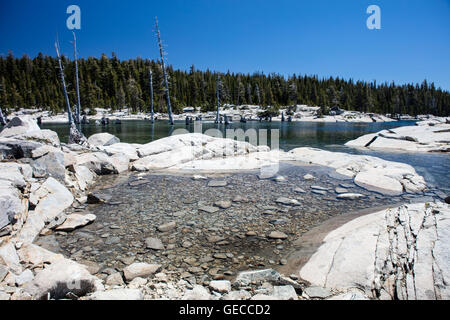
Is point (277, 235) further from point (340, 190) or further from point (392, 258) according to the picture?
point (340, 190)

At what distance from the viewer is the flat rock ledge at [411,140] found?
17.1 metres

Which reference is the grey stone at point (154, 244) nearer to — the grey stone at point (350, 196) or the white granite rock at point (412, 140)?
the grey stone at point (350, 196)

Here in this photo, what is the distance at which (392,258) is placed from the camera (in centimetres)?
311

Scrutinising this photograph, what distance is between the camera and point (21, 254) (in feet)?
11.5

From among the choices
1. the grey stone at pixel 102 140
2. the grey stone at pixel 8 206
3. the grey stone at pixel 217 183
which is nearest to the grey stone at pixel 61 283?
the grey stone at pixel 8 206

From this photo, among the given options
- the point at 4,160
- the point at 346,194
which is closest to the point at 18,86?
the point at 4,160

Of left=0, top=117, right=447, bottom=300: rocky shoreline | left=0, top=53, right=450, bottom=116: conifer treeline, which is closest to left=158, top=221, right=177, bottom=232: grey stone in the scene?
left=0, top=117, right=447, bottom=300: rocky shoreline

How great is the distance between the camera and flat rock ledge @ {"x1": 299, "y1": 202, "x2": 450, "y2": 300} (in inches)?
104

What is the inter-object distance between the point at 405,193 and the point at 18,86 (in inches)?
5283

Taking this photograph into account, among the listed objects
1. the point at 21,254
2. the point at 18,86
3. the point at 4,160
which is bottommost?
the point at 21,254

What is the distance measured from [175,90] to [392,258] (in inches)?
4503

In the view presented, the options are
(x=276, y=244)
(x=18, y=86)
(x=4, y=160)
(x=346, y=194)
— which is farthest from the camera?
(x=18, y=86)

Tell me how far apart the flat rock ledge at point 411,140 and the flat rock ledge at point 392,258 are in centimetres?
1681
